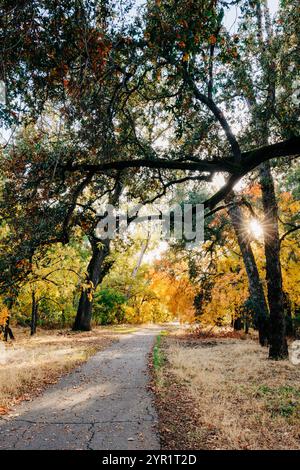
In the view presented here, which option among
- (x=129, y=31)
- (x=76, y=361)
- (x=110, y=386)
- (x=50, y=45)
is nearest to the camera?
(x=50, y=45)

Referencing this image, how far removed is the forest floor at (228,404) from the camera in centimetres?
513

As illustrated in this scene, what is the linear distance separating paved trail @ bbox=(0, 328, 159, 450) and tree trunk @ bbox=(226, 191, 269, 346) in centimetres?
689

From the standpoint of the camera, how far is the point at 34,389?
8.38 meters

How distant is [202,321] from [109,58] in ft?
63.4

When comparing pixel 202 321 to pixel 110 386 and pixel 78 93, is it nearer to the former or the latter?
pixel 110 386

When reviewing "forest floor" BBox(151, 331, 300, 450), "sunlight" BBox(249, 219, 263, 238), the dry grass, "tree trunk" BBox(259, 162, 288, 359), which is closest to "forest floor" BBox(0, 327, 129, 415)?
the dry grass

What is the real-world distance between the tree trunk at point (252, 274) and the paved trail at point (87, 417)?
22.6 feet

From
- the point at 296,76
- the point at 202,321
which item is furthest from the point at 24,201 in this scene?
the point at 202,321

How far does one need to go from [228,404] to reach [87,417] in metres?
2.68

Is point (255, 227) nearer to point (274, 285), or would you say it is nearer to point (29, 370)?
point (274, 285)

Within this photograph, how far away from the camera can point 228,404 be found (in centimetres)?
675

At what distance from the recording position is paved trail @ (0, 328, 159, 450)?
16.7ft

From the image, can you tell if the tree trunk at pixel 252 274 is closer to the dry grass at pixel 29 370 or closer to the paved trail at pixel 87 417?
the paved trail at pixel 87 417

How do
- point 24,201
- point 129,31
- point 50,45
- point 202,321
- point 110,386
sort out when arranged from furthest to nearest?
point 202,321
point 110,386
point 24,201
point 129,31
point 50,45
